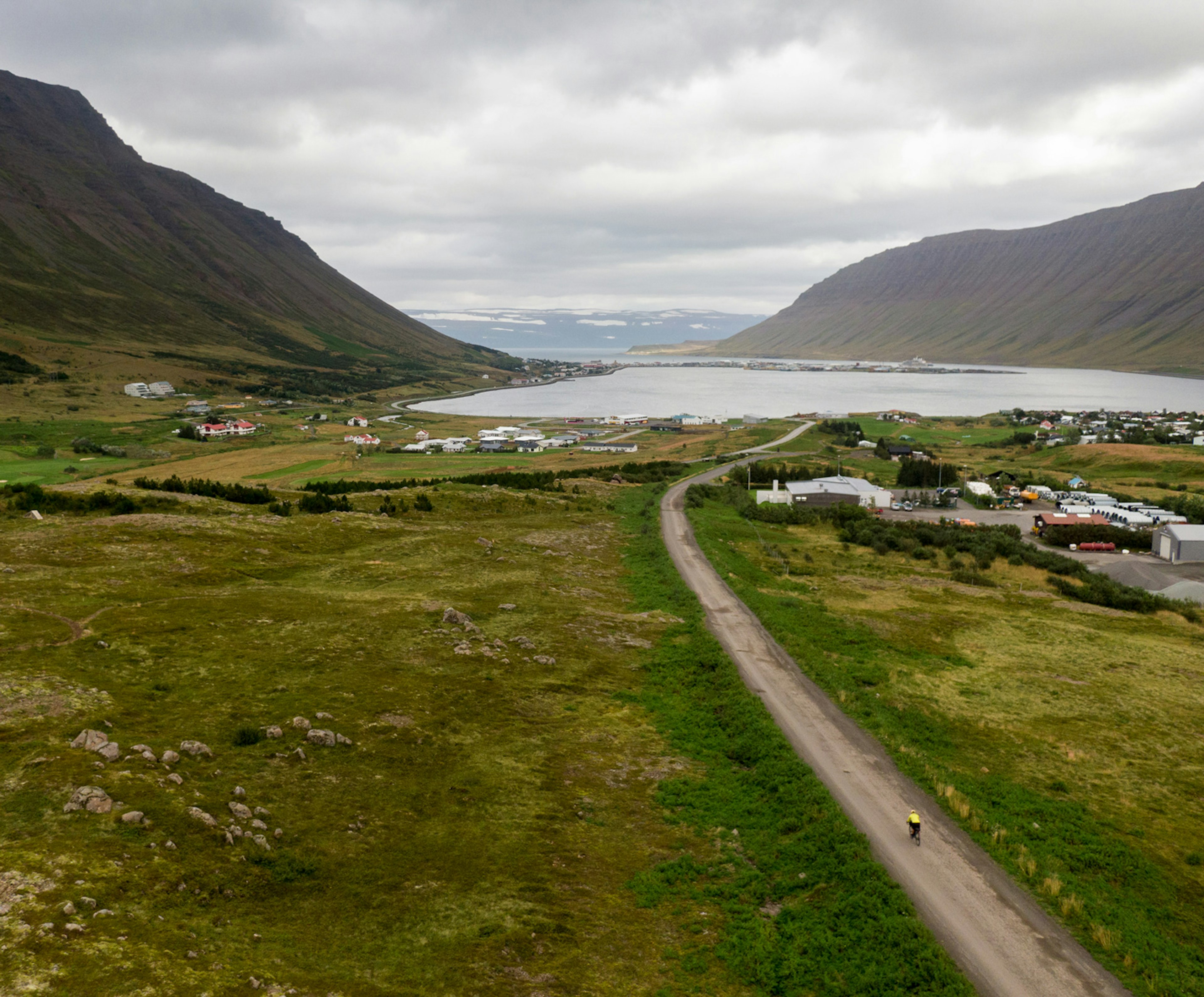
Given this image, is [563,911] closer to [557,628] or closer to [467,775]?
[467,775]

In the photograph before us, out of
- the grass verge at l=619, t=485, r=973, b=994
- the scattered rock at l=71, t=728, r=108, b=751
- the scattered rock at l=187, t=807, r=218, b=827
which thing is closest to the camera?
the grass verge at l=619, t=485, r=973, b=994

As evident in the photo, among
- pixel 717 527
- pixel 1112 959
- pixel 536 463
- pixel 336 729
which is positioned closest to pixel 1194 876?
pixel 1112 959

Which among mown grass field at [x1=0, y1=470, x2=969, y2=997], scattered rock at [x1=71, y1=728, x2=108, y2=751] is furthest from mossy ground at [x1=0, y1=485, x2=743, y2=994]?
scattered rock at [x1=71, y1=728, x2=108, y2=751]

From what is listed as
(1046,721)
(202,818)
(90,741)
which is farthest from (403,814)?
(1046,721)

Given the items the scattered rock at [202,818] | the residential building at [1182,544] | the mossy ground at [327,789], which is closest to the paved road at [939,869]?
the mossy ground at [327,789]

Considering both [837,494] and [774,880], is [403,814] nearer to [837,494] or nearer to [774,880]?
[774,880]

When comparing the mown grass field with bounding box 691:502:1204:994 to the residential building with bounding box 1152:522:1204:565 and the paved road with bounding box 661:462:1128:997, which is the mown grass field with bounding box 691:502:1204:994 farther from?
the residential building with bounding box 1152:522:1204:565

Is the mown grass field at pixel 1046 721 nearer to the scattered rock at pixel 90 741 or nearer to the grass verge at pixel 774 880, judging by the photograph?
the grass verge at pixel 774 880
